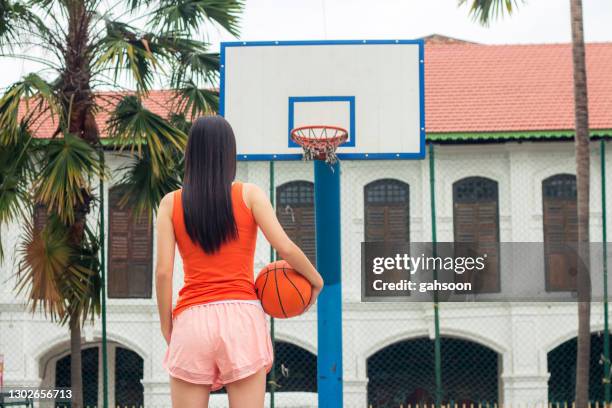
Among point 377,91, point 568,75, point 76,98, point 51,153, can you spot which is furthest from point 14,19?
point 568,75

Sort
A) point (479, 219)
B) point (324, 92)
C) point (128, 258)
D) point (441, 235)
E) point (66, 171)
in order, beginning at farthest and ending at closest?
point (128, 258), point (479, 219), point (441, 235), point (66, 171), point (324, 92)

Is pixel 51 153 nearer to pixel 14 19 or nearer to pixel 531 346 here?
pixel 14 19

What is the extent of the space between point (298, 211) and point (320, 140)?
494 inches

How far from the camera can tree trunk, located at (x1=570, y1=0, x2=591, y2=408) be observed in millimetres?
14164

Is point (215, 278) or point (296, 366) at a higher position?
point (215, 278)

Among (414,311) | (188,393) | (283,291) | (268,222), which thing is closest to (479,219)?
(414,311)

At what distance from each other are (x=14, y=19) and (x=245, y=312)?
10.5 m

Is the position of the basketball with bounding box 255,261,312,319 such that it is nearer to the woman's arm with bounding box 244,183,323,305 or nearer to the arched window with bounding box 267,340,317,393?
the woman's arm with bounding box 244,183,323,305

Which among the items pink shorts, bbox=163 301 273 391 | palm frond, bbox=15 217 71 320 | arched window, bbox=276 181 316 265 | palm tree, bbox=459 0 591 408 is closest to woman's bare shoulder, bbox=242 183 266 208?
pink shorts, bbox=163 301 273 391

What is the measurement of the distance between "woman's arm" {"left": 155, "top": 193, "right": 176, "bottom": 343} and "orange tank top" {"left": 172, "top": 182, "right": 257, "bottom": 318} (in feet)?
0.09

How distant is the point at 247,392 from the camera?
11.0 feet

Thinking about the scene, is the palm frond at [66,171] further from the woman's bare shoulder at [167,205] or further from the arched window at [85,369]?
the arched window at [85,369]

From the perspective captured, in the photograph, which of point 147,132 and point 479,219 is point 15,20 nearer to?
point 147,132

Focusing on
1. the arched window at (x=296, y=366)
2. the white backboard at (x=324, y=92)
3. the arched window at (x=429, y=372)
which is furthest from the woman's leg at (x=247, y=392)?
the arched window at (x=429, y=372)
